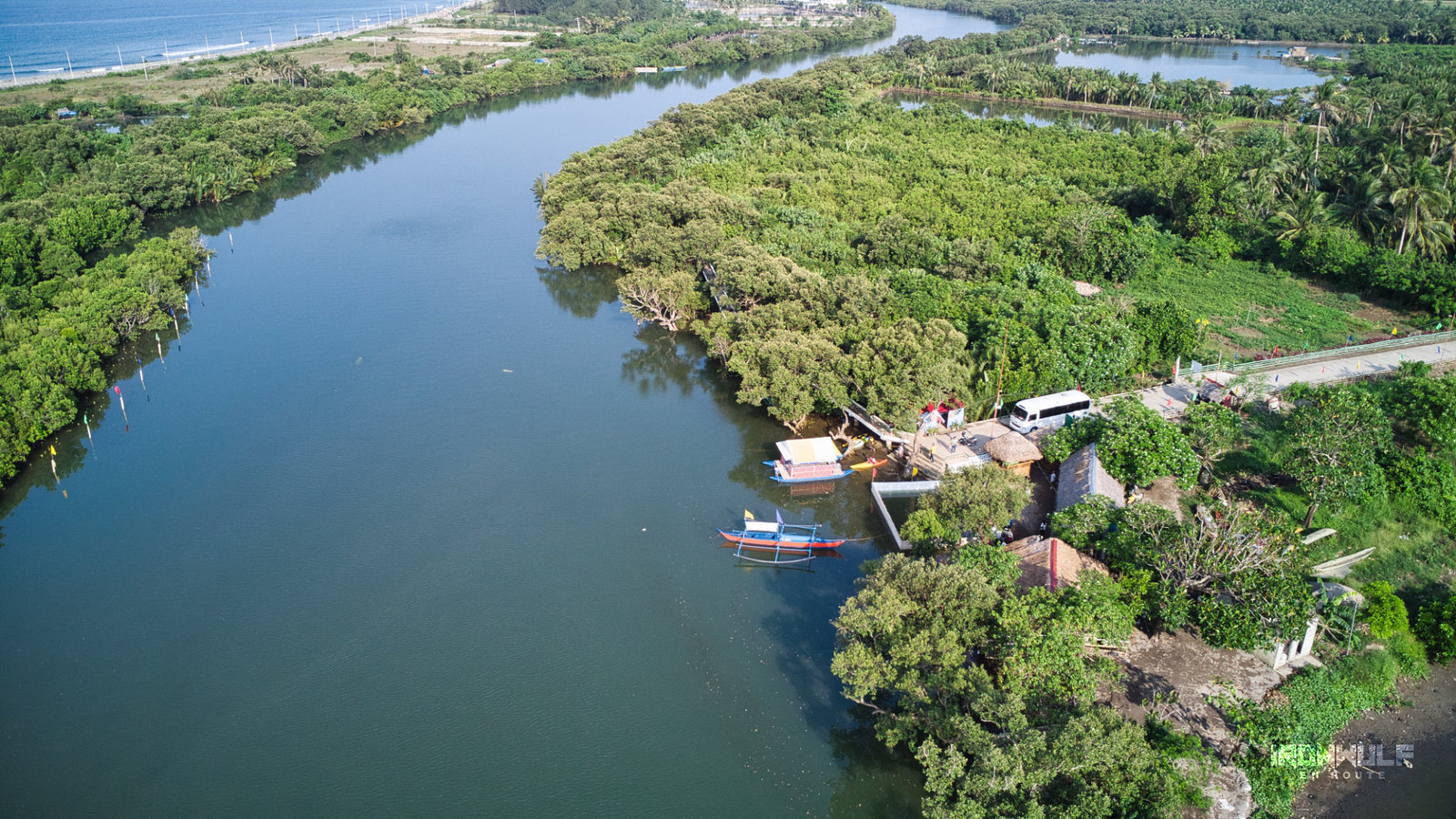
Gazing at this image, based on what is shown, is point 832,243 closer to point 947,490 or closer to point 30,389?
point 947,490

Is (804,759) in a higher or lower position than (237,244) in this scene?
lower

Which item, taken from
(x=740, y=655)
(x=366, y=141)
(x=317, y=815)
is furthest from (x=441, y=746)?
(x=366, y=141)

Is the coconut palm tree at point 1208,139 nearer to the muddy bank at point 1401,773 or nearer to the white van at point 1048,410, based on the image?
the white van at point 1048,410

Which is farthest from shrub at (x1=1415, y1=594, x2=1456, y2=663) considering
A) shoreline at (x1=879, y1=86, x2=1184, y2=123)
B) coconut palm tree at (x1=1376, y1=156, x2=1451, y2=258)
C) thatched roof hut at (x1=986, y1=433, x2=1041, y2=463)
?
shoreline at (x1=879, y1=86, x2=1184, y2=123)

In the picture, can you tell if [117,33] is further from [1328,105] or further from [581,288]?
[1328,105]

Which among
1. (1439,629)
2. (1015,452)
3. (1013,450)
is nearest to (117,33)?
(1013,450)

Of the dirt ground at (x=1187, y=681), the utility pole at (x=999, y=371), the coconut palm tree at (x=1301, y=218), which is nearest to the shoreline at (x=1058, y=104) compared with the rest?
the coconut palm tree at (x=1301, y=218)
